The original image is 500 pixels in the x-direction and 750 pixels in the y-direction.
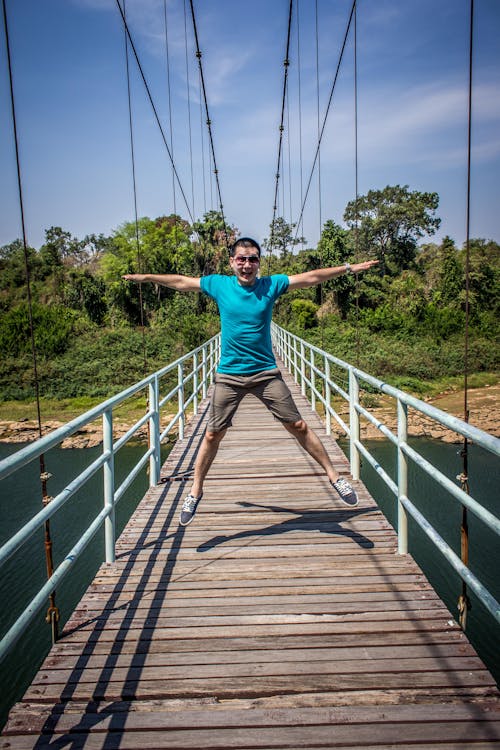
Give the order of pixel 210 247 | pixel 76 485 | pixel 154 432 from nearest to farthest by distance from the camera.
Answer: pixel 76 485, pixel 154 432, pixel 210 247

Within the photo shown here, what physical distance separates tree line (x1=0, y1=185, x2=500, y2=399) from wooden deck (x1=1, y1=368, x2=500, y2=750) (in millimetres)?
20518

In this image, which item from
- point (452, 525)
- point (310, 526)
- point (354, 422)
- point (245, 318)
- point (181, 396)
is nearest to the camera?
point (245, 318)

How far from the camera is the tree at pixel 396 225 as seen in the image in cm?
4278

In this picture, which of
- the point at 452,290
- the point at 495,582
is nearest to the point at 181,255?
the point at 452,290

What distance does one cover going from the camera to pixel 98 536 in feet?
34.5

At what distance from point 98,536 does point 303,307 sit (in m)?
24.9

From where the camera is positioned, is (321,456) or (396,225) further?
(396,225)

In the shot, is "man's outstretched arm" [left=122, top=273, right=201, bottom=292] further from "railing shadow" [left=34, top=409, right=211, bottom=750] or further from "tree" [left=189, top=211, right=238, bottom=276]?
"tree" [left=189, top=211, right=238, bottom=276]

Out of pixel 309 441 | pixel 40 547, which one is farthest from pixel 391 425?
pixel 309 441

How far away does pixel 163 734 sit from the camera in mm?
1696

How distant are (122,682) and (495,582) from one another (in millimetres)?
8863

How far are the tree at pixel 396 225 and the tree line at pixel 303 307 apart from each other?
8cm

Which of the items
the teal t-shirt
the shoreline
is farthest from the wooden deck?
the shoreline

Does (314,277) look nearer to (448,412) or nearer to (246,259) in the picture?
(246,259)
